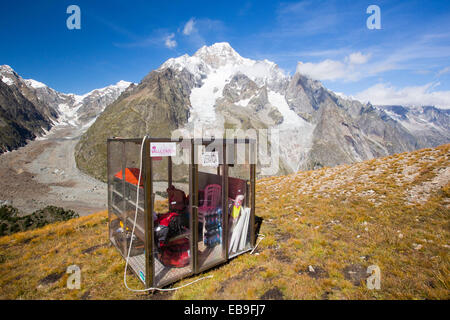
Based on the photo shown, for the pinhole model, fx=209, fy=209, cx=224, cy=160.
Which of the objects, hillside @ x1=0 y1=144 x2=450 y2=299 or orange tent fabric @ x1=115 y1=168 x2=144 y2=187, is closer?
hillside @ x1=0 y1=144 x2=450 y2=299

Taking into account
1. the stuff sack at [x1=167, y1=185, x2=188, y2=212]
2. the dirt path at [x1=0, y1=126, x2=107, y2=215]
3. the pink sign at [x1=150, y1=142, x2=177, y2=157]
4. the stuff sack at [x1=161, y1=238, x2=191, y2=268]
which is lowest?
the dirt path at [x1=0, y1=126, x2=107, y2=215]

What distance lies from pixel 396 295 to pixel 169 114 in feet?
645

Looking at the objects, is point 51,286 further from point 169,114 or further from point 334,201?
point 169,114

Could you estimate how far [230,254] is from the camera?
7.39 metres

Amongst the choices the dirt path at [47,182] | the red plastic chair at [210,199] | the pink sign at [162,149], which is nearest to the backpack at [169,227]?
the red plastic chair at [210,199]

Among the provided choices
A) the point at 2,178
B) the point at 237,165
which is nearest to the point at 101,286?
the point at 237,165

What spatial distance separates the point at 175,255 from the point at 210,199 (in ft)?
7.33

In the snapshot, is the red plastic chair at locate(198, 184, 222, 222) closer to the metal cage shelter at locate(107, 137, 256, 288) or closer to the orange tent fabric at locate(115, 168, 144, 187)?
the metal cage shelter at locate(107, 137, 256, 288)

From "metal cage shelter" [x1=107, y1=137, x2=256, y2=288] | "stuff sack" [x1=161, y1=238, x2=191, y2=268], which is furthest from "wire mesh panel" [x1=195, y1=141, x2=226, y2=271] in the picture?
"stuff sack" [x1=161, y1=238, x2=191, y2=268]

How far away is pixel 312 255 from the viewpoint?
296 inches

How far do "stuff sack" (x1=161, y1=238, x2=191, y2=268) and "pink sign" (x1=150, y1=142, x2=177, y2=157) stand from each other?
3081mm

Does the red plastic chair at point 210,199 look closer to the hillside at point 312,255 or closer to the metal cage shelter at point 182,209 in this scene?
the metal cage shelter at point 182,209

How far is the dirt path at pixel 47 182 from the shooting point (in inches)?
3137

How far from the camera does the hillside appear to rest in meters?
5.73
